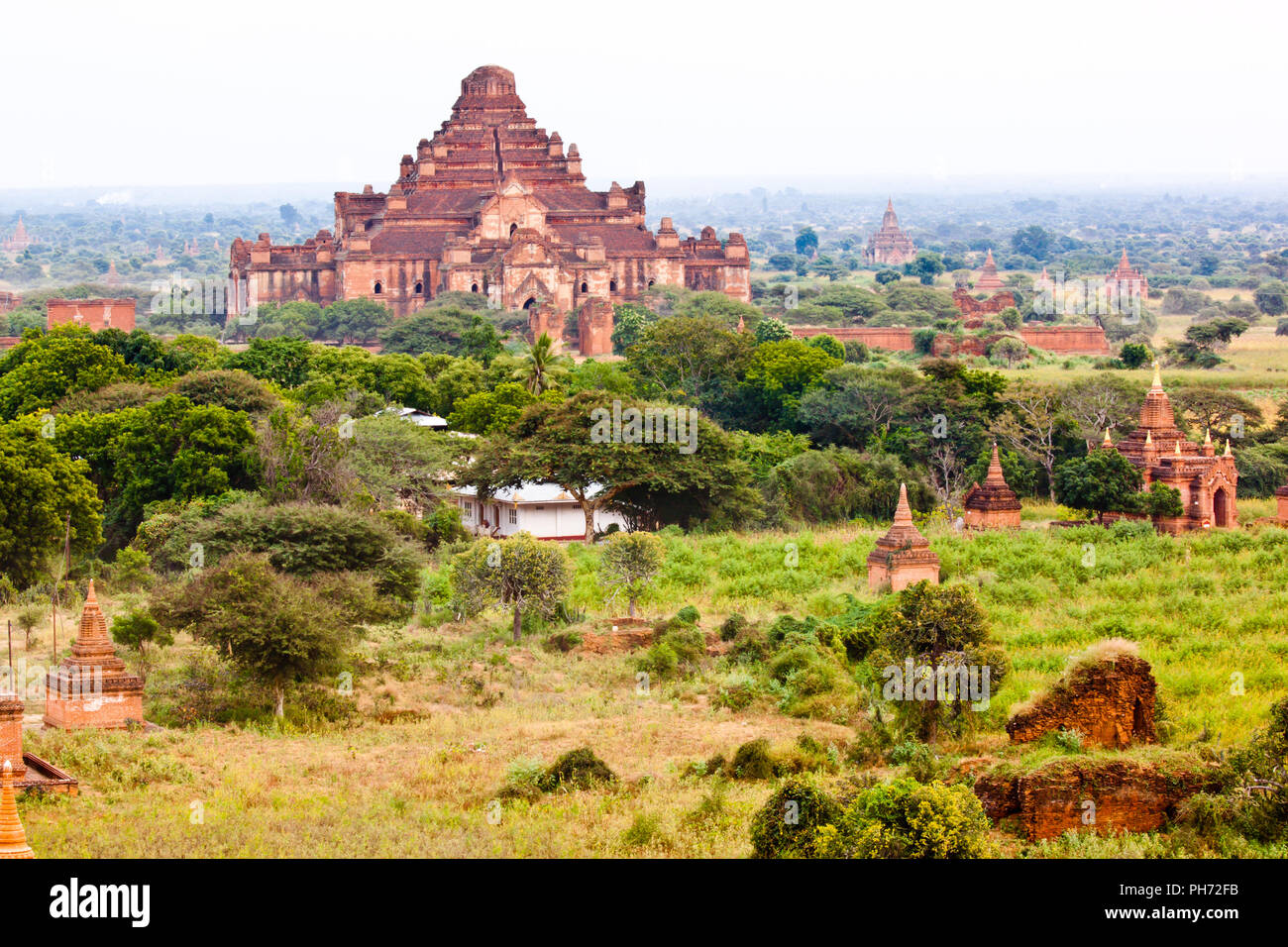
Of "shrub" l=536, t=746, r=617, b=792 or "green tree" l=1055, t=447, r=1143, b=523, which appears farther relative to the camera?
"green tree" l=1055, t=447, r=1143, b=523

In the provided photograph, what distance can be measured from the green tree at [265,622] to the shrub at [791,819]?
33.1ft

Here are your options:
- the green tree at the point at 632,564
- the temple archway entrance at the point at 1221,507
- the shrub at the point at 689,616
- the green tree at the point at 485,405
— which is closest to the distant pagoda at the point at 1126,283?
the green tree at the point at 485,405

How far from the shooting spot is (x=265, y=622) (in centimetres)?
2700

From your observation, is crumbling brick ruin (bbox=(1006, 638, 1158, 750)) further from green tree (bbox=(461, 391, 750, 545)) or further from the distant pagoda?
the distant pagoda

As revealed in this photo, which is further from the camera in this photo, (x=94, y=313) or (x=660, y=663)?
(x=94, y=313)

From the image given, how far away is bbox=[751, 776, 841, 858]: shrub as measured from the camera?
1850 centimetres

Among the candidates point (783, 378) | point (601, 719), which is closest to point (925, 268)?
point (783, 378)

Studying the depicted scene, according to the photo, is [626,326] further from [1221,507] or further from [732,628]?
[732,628]

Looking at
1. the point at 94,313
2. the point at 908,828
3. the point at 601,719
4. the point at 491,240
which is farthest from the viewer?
the point at 491,240

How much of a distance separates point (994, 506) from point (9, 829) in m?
25.8

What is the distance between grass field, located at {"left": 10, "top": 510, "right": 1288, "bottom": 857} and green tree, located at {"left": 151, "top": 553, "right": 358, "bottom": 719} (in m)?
0.97

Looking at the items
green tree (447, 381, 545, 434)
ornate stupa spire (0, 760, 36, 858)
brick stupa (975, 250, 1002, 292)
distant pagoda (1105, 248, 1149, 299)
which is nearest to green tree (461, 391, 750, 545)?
green tree (447, 381, 545, 434)

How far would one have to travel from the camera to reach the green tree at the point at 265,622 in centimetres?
2695
